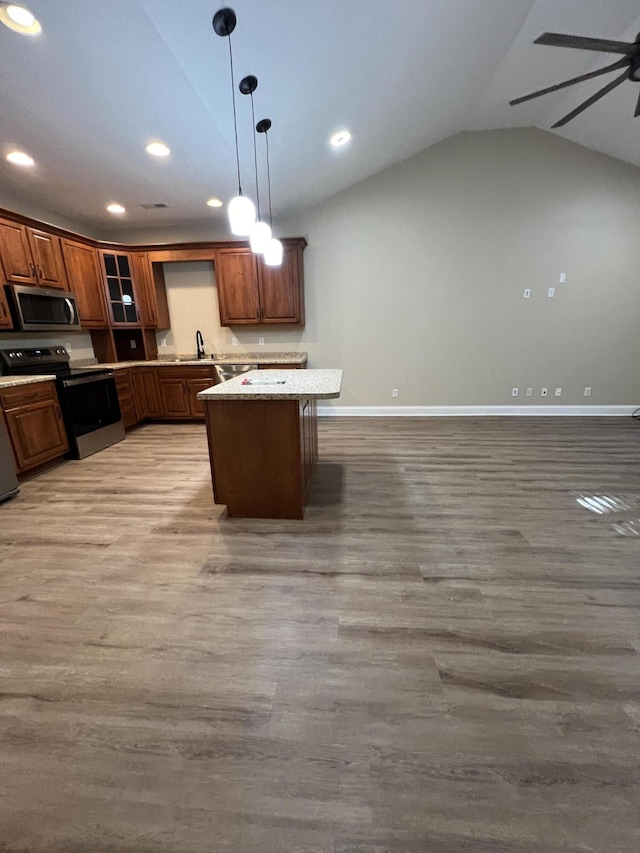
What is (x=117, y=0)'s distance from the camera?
64.4 inches

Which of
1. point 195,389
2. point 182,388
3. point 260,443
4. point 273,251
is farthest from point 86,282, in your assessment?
point 260,443

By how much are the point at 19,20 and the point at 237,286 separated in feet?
9.63

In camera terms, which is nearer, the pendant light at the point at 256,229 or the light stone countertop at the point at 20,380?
the pendant light at the point at 256,229

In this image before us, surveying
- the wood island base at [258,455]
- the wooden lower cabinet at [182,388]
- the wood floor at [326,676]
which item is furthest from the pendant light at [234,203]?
the wooden lower cabinet at [182,388]

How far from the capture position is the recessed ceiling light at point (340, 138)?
3.19 m

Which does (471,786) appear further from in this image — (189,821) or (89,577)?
(89,577)

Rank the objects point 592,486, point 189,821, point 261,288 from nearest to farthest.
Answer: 1. point 189,821
2. point 592,486
3. point 261,288

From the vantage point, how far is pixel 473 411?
5.00 metres

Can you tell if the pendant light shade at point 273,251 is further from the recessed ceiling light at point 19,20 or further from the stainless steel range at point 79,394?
the stainless steel range at point 79,394

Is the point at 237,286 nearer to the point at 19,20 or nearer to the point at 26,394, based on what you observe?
the point at 26,394

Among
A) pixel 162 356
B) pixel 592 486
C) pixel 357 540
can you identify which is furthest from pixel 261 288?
pixel 592 486

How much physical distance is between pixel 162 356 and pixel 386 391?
342cm

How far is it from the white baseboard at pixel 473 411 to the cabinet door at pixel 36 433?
3196 millimetres

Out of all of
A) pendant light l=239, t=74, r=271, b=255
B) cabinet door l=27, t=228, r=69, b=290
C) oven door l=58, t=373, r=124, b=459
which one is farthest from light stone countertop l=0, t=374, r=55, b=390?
pendant light l=239, t=74, r=271, b=255
